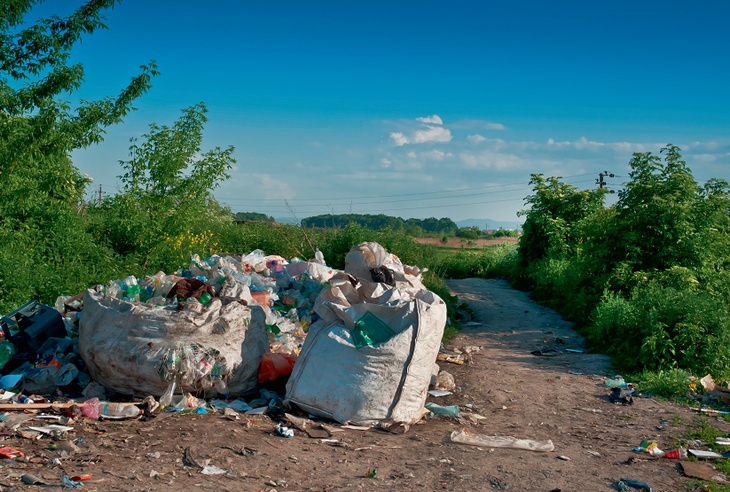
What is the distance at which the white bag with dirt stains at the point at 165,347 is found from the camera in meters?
4.80

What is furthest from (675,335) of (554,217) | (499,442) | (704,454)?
(554,217)

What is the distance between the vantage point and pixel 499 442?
181 inches

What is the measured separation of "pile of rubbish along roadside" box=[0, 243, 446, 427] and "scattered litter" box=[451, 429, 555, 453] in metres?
0.42

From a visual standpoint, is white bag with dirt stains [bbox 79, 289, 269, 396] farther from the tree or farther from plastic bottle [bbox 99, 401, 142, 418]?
the tree

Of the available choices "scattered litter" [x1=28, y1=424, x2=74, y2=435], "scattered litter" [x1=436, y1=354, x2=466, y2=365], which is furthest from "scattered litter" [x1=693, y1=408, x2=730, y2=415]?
"scattered litter" [x1=28, y1=424, x2=74, y2=435]

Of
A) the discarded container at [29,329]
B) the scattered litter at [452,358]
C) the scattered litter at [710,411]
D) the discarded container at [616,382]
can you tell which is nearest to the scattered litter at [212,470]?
the discarded container at [29,329]

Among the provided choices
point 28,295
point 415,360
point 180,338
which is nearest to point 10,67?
point 28,295

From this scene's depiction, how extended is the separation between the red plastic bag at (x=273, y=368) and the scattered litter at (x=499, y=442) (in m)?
1.47

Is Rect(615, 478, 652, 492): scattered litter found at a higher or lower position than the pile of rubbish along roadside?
lower

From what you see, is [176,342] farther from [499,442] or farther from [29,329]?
[499,442]

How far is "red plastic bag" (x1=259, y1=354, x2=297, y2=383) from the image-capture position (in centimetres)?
525

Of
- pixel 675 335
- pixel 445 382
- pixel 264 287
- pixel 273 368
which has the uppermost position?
pixel 264 287

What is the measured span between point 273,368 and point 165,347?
2.93 feet

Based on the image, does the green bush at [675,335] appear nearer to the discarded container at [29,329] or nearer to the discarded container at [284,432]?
the discarded container at [284,432]
